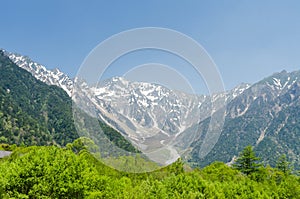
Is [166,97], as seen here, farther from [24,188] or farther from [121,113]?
[24,188]

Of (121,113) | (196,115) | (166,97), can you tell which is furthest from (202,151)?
(121,113)

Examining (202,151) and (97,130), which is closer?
(202,151)

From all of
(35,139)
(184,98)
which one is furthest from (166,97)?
(35,139)

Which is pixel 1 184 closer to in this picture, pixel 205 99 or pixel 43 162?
pixel 43 162

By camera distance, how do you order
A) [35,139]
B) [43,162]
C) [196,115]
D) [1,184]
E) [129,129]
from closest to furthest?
[196,115]
[129,129]
[1,184]
[43,162]
[35,139]

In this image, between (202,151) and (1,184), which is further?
(1,184)

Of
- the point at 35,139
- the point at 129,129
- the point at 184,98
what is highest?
the point at 35,139

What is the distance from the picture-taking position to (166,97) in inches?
538

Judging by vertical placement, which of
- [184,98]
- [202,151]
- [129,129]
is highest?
[184,98]

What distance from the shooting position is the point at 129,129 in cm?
1450

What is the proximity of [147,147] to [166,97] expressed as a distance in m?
2.22

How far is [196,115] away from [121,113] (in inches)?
123

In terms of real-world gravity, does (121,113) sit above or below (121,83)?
below

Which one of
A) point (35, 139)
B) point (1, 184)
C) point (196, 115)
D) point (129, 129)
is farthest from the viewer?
point (35, 139)
